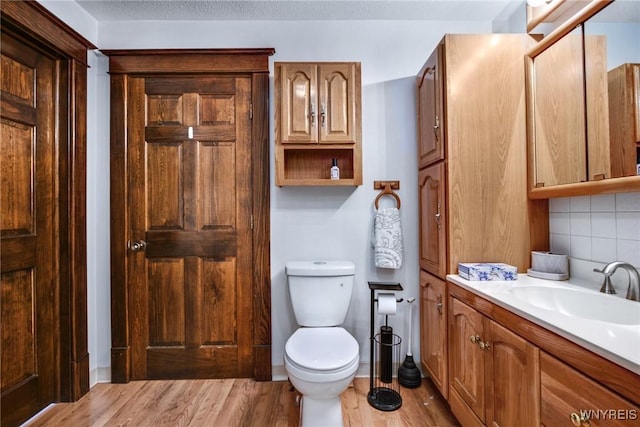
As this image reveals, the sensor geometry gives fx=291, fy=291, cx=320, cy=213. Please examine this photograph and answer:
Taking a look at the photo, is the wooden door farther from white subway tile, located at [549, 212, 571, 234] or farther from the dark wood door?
white subway tile, located at [549, 212, 571, 234]

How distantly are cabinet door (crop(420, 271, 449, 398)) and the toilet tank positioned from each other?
50cm

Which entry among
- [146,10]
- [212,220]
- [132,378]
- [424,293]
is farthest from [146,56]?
[424,293]

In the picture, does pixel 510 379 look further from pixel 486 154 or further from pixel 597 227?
pixel 486 154

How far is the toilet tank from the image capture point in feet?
5.91

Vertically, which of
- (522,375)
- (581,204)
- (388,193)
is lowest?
(522,375)

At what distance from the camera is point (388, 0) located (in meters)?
1.83

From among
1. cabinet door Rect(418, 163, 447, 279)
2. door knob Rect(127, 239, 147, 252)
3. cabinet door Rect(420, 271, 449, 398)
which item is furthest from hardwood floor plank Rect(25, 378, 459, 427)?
door knob Rect(127, 239, 147, 252)

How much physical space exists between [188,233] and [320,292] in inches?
38.8

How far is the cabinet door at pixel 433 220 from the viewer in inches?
63.1

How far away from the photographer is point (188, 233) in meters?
1.99

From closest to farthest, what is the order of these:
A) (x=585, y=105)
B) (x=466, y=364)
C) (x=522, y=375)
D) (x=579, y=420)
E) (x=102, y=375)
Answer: (x=579, y=420), (x=522, y=375), (x=585, y=105), (x=466, y=364), (x=102, y=375)

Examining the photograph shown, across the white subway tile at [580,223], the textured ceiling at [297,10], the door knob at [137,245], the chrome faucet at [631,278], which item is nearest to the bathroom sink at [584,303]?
the chrome faucet at [631,278]

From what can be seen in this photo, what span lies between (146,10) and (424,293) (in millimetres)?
2609

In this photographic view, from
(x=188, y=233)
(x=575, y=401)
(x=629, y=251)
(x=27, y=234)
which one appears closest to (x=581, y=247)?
(x=629, y=251)
